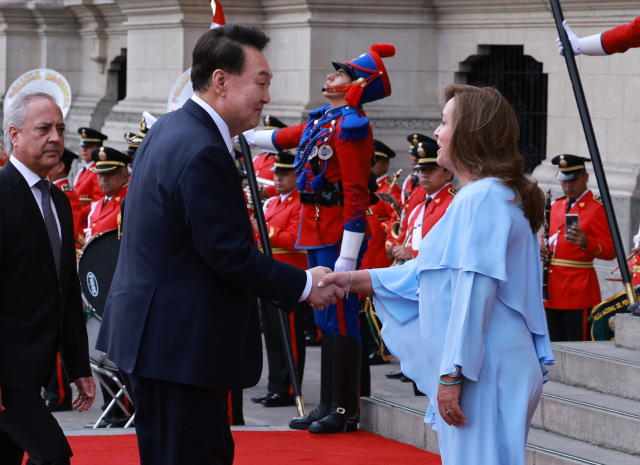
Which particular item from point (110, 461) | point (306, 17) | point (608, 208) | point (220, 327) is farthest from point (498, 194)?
point (306, 17)

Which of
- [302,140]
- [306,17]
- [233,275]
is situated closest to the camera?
[233,275]

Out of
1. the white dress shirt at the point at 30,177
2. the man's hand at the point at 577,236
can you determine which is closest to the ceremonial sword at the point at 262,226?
the man's hand at the point at 577,236

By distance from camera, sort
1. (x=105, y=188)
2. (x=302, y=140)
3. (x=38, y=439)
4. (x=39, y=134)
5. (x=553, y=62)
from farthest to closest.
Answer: (x=553, y=62), (x=105, y=188), (x=302, y=140), (x=39, y=134), (x=38, y=439)

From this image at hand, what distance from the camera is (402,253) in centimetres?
780

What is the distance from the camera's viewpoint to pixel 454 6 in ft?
41.6

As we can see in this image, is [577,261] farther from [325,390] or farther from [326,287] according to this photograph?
[326,287]

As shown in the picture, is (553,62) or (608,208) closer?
(608,208)

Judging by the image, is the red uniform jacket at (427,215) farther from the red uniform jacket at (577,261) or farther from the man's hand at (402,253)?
the red uniform jacket at (577,261)

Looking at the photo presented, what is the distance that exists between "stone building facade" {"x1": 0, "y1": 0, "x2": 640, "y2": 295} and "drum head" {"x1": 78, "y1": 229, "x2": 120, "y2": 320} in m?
5.18

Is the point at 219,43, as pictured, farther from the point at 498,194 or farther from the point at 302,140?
the point at 302,140

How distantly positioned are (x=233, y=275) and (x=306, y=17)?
365 inches

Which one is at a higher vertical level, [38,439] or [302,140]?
[302,140]

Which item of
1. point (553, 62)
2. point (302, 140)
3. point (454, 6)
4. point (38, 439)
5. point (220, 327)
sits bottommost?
point (38, 439)

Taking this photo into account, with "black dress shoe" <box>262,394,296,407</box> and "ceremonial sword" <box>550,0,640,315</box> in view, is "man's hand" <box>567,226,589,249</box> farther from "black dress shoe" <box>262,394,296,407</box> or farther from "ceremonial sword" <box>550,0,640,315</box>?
"black dress shoe" <box>262,394,296,407</box>
